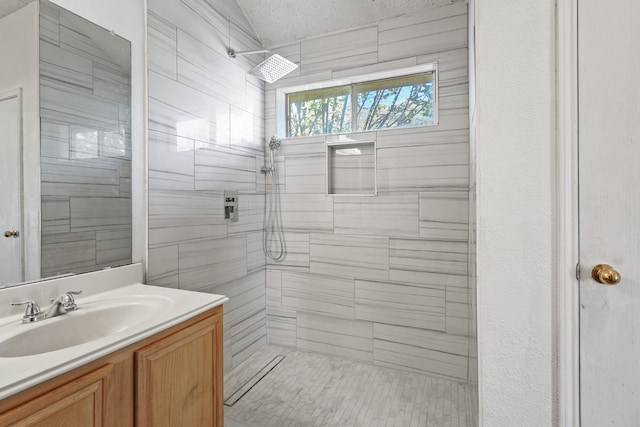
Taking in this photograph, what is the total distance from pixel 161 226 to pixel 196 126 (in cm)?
70

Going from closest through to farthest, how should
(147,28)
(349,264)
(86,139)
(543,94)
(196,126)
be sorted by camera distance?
1. (543,94)
2. (86,139)
3. (147,28)
4. (196,126)
5. (349,264)

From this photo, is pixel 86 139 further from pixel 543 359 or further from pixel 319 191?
pixel 543 359

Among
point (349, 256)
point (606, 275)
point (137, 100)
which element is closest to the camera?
point (606, 275)

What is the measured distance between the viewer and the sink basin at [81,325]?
3.32 feet

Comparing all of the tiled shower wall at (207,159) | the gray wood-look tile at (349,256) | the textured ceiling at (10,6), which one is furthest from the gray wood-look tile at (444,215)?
the textured ceiling at (10,6)

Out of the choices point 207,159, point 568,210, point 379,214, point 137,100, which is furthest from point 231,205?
point 568,210

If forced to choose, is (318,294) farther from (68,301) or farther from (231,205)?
(68,301)

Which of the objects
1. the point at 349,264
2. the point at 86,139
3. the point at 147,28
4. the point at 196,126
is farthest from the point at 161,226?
the point at 349,264

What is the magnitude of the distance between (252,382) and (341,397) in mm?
642

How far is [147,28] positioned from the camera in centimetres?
166

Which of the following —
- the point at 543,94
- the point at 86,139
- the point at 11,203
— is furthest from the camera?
the point at 86,139

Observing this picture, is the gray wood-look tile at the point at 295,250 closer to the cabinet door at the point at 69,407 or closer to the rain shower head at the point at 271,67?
the rain shower head at the point at 271,67

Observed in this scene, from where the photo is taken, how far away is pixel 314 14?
2338 mm

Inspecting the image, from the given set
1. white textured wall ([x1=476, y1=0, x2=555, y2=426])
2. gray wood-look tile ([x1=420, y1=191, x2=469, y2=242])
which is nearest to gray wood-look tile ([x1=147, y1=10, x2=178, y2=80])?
white textured wall ([x1=476, y1=0, x2=555, y2=426])
